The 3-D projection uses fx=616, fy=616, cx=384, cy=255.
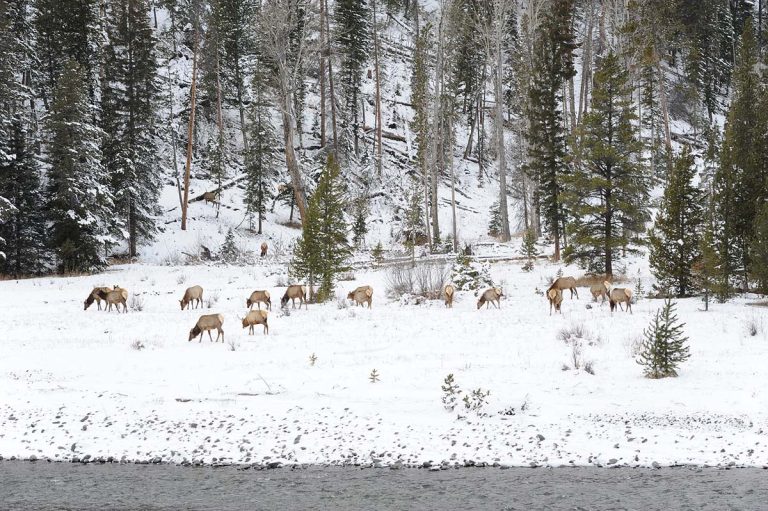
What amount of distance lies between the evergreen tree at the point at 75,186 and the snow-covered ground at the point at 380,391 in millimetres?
13081

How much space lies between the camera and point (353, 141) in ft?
181

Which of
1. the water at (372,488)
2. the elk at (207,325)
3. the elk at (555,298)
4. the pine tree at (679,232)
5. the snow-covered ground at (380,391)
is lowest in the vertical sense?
the water at (372,488)

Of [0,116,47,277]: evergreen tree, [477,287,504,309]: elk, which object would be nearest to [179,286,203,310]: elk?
[477,287,504,309]: elk

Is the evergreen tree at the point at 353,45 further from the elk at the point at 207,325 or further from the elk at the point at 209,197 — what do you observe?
the elk at the point at 207,325

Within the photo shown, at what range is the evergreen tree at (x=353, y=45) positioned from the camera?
52.4 metres

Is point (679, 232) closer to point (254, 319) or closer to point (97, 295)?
point (254, 319)

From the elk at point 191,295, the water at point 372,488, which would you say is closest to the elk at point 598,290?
the water at point 372,488

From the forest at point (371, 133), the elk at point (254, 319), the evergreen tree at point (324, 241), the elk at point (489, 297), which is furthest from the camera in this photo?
the forest at point (371, 133)

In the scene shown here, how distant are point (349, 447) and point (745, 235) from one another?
685 inches

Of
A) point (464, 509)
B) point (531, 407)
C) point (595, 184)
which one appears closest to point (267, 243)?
point (595, 184)

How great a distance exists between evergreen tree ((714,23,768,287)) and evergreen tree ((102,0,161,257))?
2804 cm

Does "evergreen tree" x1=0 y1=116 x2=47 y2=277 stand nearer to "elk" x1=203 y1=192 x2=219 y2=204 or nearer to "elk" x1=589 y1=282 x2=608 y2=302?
"elk" x1=203 y1=192 x2=219 y2=204

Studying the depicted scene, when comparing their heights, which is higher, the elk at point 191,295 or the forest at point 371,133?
the forest at point 371,133

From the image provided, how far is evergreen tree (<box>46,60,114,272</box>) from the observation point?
29.9 m
